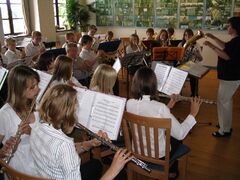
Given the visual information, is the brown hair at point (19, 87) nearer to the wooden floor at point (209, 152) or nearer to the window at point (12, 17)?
the wooden floor at point (209, 152)

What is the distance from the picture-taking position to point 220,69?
3568 mm

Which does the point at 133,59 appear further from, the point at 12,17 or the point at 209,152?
the point at 12,17

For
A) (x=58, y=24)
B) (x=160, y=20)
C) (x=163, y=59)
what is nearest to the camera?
(x=163, y=59)

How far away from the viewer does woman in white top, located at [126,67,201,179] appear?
218cm

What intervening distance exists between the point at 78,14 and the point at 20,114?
25.0ft

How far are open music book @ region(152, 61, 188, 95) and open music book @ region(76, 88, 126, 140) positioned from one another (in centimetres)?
120

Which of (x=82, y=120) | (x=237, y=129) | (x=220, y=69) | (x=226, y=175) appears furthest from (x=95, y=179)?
(x=237, y=129)

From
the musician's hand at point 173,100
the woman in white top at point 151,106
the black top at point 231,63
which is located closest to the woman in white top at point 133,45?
the black top at point 231,63

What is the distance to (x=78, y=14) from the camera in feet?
30.0

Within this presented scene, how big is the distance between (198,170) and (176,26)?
5.86 m

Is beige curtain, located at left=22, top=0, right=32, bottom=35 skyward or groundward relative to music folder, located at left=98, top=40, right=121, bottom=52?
skyward

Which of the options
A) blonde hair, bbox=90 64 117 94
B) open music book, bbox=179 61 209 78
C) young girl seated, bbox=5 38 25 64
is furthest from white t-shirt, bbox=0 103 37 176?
young girl seated, bbox=5 38 25 64

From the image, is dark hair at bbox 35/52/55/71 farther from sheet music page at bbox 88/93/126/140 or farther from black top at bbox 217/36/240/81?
black top at bbox 217/36/240/81

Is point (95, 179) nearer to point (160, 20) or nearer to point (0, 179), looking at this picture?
point (0, 179)
